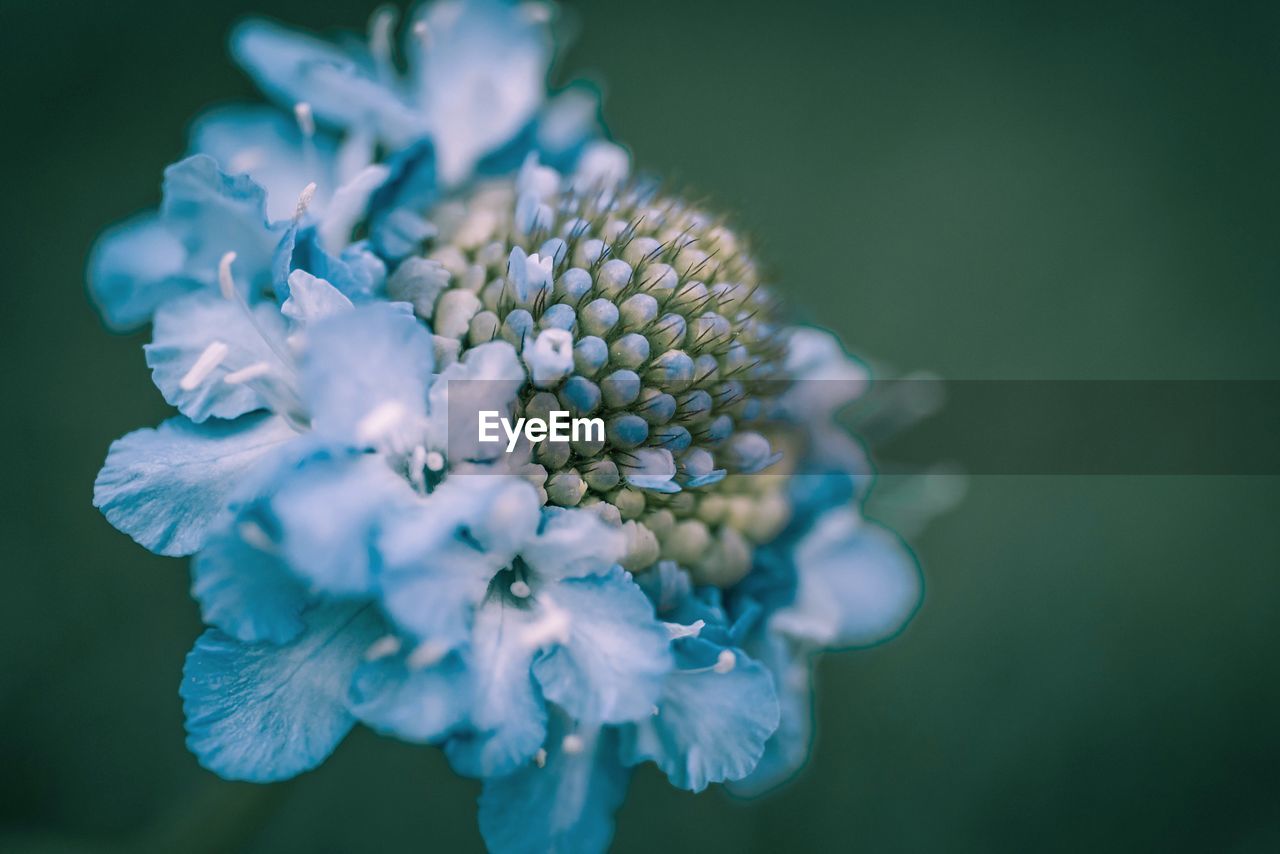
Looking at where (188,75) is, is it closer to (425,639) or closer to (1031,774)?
(425,639)

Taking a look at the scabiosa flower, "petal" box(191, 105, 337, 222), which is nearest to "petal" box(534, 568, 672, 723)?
the scabiosa flower

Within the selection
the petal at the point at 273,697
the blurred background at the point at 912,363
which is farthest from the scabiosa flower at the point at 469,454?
the blurred background at the point at 912,363

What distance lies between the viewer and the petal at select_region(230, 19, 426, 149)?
79.4 inches

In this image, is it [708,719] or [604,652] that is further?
[708,719]

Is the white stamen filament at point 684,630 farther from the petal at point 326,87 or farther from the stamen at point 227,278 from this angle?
the petal at point 326,87

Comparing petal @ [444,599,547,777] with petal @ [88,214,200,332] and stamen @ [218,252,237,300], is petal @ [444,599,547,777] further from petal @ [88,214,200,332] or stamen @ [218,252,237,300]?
petal @ [88,214,200,332]

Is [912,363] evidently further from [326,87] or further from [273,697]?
[273,697]

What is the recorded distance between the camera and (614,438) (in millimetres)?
1727

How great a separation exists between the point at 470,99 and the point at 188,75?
5.83 feet

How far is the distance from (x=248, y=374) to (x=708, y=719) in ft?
3.05

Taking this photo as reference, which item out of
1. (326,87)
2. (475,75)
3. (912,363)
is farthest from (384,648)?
(912,363)

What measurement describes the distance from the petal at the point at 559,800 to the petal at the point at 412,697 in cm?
27

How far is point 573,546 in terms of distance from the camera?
61.5 inches

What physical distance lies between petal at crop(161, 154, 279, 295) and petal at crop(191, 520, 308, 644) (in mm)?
563
